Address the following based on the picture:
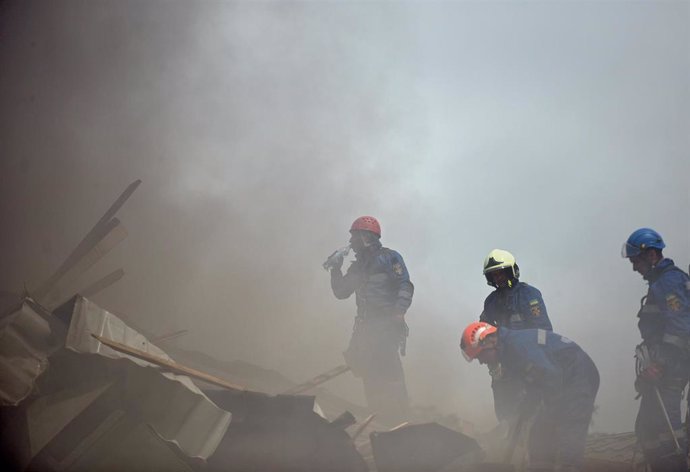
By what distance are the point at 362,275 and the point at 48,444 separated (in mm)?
4354

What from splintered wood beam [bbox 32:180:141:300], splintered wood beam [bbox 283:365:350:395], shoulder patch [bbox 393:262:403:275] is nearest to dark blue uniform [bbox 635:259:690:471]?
shoulder patch [bbox 393:262:403:275]

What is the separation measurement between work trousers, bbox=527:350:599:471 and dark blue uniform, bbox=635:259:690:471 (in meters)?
0.99

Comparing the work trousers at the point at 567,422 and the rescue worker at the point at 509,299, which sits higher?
the rescue worker at the point at 509,299

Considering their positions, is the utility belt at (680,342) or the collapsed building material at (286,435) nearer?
the collapsed building material at (286,435)

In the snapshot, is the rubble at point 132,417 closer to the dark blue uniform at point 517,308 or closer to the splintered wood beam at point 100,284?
the dark blue uniform at point 517,308

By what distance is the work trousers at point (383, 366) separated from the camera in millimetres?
6625

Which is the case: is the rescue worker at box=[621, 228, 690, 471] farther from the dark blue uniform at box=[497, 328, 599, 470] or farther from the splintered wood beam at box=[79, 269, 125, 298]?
the splintered wood beam at box=[79, 269, 125, 298]

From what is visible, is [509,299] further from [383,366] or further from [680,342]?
[383,366]

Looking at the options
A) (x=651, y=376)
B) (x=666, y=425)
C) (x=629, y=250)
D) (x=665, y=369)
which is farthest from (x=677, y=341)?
(x=629, y=250)

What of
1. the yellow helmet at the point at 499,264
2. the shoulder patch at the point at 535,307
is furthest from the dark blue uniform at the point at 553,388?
the yellow helmet at the point at 499,264

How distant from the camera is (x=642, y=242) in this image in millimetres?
5238

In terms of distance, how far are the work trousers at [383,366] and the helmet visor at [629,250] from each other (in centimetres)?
267

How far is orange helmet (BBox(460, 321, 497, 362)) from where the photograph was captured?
4.39 m

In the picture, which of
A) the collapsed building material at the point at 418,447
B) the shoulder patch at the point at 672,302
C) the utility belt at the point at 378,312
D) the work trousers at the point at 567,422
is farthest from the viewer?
the utility belt at the point at 378,312
